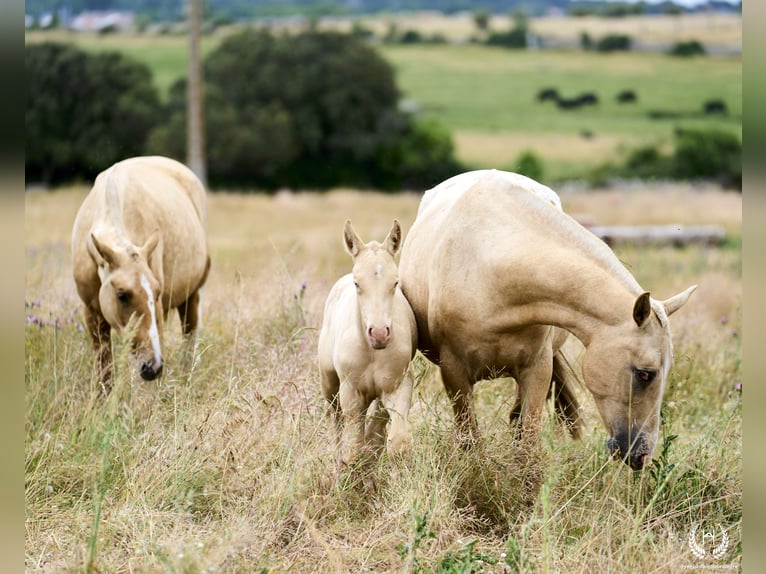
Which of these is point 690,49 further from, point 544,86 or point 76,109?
point 76,109

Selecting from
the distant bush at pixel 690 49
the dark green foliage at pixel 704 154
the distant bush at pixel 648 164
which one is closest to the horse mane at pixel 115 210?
the distant bush at pixel 648 164

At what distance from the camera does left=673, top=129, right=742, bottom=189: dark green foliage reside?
1474 inches

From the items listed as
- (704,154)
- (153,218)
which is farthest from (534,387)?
(704,154)

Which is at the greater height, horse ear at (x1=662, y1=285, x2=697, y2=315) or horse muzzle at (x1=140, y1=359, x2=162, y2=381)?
horse ear at (x1=662, y1=285, x2=697, y2=315)

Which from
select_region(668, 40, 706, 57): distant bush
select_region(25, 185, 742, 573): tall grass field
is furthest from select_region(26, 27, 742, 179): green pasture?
select_region(25, 185, 742, 573): tall grass field

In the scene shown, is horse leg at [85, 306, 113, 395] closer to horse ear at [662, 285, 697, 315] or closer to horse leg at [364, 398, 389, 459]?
horse leg at [364, 398, 389, 459]

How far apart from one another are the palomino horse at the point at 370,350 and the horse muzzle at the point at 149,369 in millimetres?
1159

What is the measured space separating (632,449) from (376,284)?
1.52 meters

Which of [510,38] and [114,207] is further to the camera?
Result: [510,38]

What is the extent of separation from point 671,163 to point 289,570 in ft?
121

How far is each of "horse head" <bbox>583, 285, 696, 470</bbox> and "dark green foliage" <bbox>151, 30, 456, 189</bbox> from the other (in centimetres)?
3148

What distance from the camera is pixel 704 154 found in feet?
123

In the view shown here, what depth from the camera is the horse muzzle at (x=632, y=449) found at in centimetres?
468

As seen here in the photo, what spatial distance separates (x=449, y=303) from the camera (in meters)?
5.16
